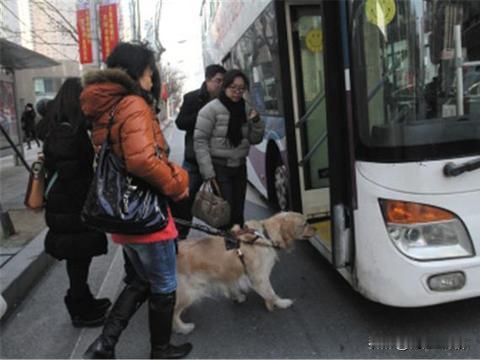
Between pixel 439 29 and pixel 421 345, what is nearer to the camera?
pixel 439 29

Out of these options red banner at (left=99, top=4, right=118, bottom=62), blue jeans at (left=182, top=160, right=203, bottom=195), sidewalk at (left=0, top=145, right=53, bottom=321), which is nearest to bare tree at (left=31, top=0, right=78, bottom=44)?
red banner at (left=99, top=4, right=118, bottom=62)

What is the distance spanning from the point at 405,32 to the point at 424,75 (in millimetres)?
271

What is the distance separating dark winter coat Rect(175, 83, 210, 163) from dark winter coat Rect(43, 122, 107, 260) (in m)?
1.50

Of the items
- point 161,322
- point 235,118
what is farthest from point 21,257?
point 161,322

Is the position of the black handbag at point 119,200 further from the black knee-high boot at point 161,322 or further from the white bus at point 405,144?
the white bus at point 405,144

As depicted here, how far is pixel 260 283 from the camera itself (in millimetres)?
3734

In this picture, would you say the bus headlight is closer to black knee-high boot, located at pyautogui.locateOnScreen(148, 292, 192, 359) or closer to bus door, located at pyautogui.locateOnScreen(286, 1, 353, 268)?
bus door, located at pyautogui.locateOnScreen(286, 1, 353, 268)

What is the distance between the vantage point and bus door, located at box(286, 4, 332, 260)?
492 centimetres

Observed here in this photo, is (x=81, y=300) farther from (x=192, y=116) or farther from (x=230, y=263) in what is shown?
(x=192, y=116)

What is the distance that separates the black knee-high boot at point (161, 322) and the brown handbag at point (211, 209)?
1341mm

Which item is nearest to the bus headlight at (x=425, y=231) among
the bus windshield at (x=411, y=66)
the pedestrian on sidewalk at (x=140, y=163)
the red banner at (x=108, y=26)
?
the bus windshield at (x=411, y=66)

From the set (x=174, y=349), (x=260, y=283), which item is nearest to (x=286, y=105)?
(x=260, y=283)

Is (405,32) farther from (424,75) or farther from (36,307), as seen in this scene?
(36,307)

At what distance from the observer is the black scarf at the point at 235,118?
14.4 ft
